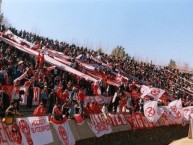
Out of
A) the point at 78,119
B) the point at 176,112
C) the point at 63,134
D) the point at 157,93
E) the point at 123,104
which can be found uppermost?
the point at 157,93

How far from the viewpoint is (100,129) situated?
23.1 meters

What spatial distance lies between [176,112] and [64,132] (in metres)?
17.1

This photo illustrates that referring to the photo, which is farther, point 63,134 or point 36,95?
point 36,95

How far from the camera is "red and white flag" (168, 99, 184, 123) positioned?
33.7 metres

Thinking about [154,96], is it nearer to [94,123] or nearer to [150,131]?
[150,131]

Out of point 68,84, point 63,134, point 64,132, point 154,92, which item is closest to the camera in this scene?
point 63,134

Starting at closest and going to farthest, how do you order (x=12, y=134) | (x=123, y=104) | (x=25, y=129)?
(x=12, y=134), (x=25, y=129), (x=123, y=104)

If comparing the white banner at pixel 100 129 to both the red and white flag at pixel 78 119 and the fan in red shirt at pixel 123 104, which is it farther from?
the fan in red shirt at pixel 123 104

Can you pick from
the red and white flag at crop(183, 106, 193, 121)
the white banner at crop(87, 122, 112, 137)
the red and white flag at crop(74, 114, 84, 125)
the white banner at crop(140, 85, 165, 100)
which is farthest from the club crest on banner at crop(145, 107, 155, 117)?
the red and white flag at crop(74, 114, 84, 125)

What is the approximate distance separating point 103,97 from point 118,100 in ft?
9.49

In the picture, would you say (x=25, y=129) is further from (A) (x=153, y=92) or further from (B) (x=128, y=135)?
(A) (x=153, y=92)

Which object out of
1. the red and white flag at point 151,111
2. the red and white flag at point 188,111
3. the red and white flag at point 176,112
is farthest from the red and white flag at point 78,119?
the red and white flag at point 188,111

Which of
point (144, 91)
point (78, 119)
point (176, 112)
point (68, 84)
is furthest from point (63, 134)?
point (176, 112)

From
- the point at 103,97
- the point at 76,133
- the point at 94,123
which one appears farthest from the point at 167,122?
the point at 76,133
